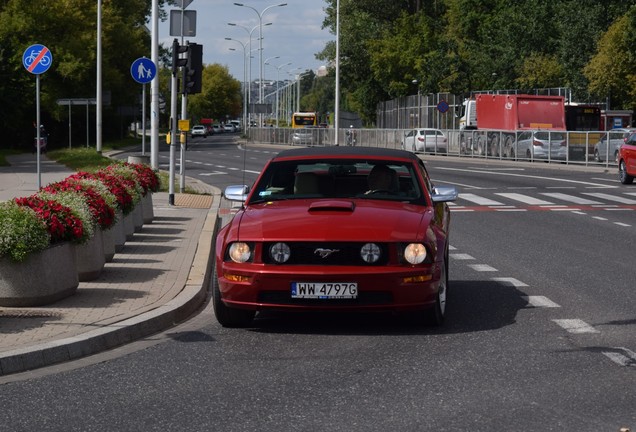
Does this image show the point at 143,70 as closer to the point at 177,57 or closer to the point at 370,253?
the point at 177,57

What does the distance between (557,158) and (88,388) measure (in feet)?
145

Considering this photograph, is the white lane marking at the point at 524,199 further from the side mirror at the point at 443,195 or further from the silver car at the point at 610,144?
the side mirror at the point at 443,195

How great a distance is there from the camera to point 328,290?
32.1 ft

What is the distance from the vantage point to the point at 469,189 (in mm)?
34219

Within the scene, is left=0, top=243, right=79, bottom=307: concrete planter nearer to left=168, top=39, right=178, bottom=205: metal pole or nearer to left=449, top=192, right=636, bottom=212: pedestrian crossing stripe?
left=168, top=39, right=178, bottom=205: metal pole

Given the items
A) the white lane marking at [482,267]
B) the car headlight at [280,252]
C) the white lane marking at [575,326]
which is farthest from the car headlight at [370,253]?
the white lane marking at [482,267]

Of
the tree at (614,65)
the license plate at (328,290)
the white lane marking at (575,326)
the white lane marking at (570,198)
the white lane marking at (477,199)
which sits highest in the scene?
the tree at (614,65)

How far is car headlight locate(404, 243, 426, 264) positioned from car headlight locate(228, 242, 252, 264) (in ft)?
4.00

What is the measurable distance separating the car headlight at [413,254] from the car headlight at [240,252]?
122 centimetres

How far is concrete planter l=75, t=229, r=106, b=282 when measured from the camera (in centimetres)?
1241

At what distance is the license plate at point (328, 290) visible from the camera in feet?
32.0

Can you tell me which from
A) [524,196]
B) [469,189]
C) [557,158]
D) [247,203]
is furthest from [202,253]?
[557,158]

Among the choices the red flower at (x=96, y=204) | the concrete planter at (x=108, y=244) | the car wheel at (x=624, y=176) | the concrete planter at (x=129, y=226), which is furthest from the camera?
the car wheel at (x=624, y=176)

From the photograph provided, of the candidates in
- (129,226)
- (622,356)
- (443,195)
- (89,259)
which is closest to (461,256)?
(129,226)
